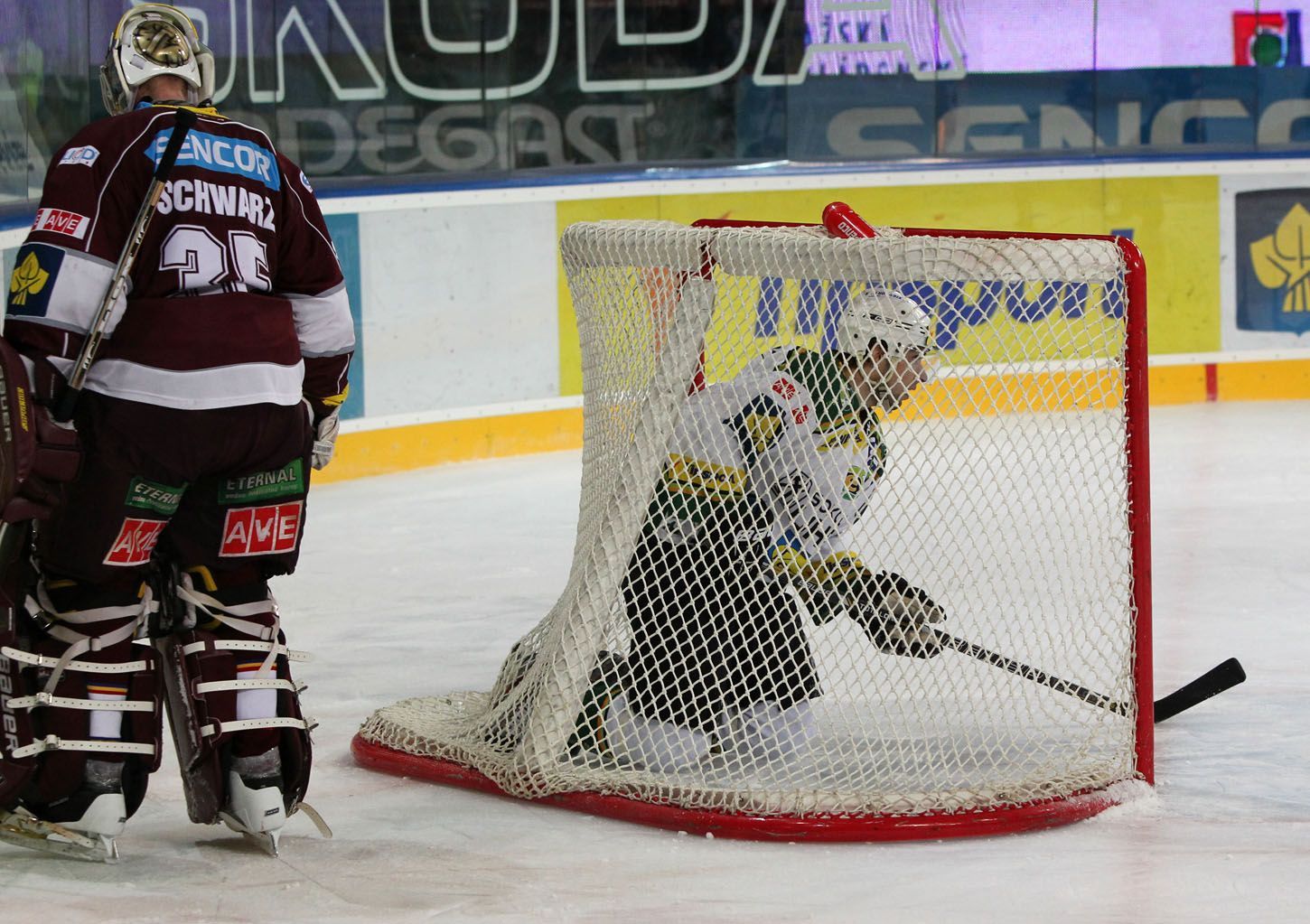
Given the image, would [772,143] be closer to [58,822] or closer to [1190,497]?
[1190,497]

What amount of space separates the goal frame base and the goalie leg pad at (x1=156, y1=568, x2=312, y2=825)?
1.36 ft

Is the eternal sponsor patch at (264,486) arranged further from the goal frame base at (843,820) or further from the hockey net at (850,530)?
the goal frame base at (843,820)

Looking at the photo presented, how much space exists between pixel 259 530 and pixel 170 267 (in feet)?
1.22

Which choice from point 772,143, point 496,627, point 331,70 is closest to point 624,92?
point 772,143

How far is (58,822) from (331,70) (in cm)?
388

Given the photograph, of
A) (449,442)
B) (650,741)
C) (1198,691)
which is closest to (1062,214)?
(449,442)

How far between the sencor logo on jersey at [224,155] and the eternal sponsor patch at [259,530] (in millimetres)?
431

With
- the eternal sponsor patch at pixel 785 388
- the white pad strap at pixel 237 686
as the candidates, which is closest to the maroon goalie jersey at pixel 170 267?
the white pad strap at pixel 237 686

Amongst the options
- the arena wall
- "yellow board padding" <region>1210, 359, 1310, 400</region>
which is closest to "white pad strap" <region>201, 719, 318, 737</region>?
the arena wall

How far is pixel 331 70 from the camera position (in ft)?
20.1

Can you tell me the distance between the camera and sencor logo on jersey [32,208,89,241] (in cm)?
247

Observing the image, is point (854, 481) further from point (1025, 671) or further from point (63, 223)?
point (63, 223)

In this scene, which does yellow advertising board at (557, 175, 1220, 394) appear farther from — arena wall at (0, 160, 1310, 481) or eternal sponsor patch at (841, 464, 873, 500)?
eternal sponsor patch at (841, 464, 873, 500)

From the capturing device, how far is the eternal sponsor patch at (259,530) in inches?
104
